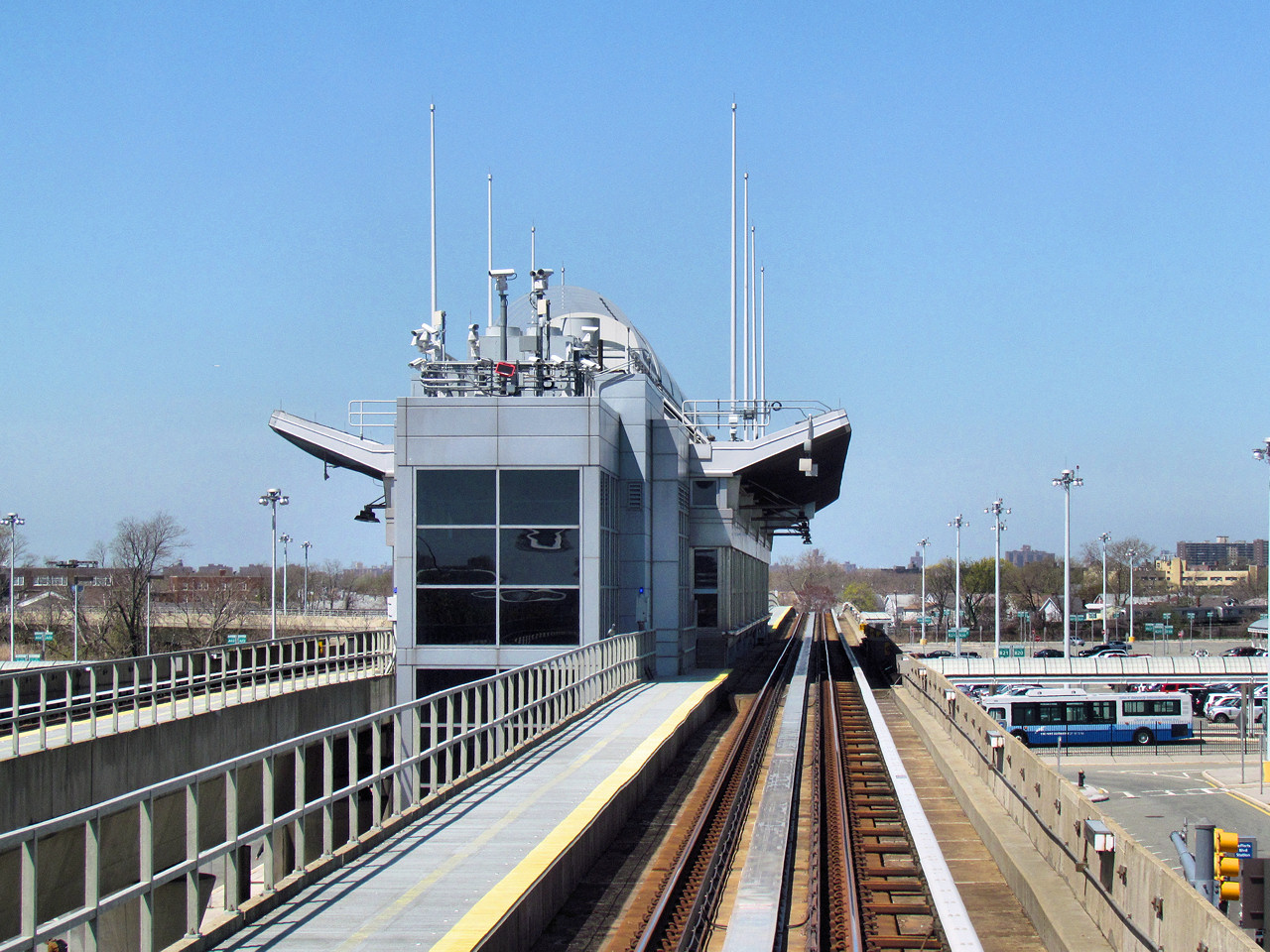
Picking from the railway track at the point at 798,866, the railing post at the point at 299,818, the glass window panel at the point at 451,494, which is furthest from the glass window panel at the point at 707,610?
the railing post at the point at 299,818

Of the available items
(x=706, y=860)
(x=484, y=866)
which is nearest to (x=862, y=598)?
(x=706, y=860)

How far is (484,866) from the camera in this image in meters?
10.1

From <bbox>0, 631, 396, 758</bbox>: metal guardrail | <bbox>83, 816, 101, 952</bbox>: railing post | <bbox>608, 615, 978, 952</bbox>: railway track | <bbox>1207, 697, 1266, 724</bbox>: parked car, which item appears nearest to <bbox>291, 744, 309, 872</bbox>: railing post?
<bbox>83, 816, 101, 952</bbox>: railing post

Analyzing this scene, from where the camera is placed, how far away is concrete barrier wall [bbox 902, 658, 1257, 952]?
23.5 ft

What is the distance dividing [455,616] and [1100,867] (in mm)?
18435

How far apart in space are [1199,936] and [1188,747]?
46627 mm

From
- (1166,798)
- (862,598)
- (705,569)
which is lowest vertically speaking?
(862,598)

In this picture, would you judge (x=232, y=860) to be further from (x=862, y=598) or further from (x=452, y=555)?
(x=862, y=598)

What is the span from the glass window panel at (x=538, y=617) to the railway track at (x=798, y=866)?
528 cm

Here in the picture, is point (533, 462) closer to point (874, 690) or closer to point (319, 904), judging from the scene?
point (874, 690)

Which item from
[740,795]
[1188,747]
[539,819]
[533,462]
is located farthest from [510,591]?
[1188,747]

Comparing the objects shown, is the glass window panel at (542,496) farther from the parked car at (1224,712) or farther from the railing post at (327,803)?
the parked car at (1224,712)

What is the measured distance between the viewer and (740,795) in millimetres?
16438

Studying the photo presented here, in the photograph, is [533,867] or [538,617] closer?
[533,867]
